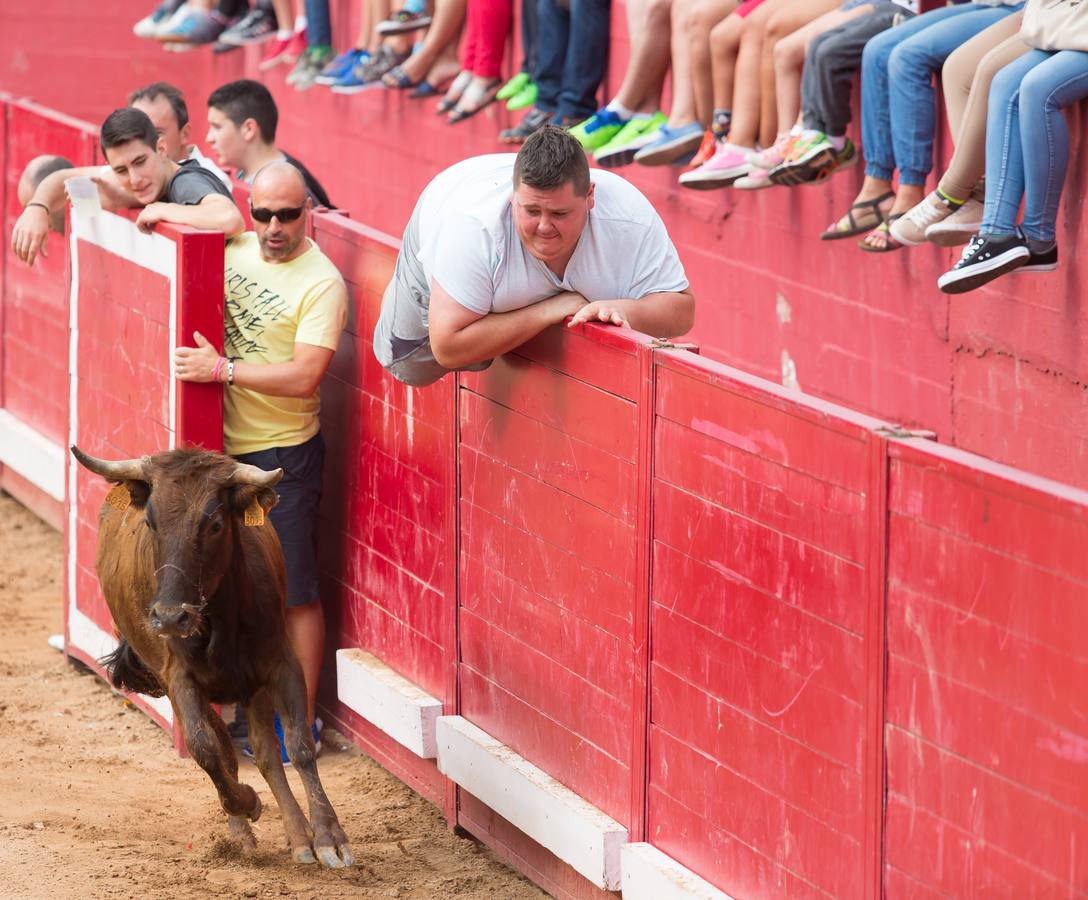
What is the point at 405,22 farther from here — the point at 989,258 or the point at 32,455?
the point at 989,258

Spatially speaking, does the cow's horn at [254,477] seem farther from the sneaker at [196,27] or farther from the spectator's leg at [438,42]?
the sneaker at [196,27]

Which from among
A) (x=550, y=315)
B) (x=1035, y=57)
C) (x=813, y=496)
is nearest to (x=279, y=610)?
(x=550, y=315)

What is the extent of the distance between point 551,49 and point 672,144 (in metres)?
1.59

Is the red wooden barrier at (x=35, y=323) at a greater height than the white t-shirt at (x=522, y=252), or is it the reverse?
the white t-shirt at (x=522, y=252)

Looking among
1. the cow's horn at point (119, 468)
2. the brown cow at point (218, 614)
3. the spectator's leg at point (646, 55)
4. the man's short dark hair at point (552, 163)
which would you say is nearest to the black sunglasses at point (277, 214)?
the brown cow at point (218, 614)

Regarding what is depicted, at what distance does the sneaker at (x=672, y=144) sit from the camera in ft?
28.5

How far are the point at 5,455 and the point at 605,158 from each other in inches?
147

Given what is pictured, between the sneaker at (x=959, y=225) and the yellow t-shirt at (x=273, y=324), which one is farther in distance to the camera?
the sneaker at (x=959, y=225)

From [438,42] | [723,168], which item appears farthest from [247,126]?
[438,42]

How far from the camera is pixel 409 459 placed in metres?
6.58

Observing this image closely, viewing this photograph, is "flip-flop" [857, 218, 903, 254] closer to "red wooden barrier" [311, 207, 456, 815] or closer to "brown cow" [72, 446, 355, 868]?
"red wooden barrier" [311, 207, 456, 815]

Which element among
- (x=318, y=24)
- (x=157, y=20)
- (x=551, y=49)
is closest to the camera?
(x=551, y=49)

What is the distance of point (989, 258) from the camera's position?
6.61 meters

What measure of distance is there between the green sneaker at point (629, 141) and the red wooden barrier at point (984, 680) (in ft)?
16.4
